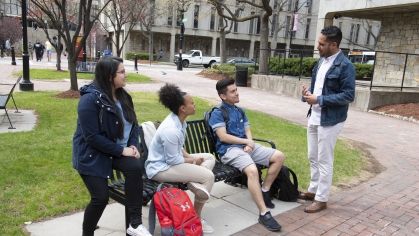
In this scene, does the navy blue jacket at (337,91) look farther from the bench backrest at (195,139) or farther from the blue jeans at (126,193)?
the blue jeans at (126,193)

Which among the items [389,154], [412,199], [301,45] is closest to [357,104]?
[389,154]

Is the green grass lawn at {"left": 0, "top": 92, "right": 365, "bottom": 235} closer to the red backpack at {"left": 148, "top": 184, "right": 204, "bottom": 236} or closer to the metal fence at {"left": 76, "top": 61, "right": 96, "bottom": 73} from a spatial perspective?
the red backpack at {"left": 148, "top": 184, "right": 204, "bottom": 236}

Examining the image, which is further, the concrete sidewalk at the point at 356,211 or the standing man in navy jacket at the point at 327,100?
the standing man in navy jacket at the point at 327,100

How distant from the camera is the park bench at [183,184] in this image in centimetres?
304

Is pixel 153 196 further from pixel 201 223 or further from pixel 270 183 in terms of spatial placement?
pixel 270 183

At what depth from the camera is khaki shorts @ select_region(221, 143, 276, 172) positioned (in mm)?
3752

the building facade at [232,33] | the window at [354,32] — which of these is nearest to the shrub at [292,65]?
the building facade at [232,33]

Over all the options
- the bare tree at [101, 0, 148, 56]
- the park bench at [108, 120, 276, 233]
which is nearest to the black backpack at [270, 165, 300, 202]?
the park bench at [108, 120, 276, 233]

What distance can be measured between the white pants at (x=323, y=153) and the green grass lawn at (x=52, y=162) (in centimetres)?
71

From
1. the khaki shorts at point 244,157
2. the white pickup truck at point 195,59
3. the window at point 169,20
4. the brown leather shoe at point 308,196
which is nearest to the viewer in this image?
the khaki shorts at point 244,157

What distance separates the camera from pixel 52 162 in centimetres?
476

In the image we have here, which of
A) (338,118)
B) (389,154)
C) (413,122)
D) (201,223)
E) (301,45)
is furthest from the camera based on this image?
(301,45)

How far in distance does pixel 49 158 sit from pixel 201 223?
2723 millimetres

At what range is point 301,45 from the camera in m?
55.4
